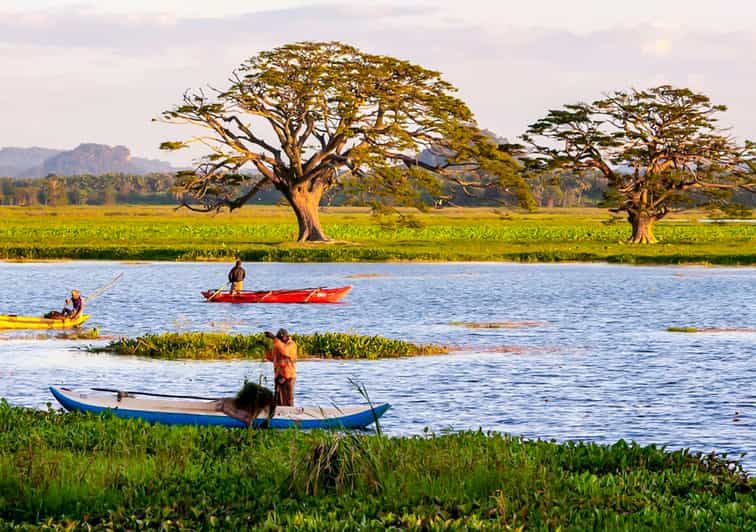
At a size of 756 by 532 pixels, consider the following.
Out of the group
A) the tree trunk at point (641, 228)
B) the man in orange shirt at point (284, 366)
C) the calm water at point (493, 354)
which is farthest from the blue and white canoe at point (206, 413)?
the tree trunk at point (641, 228)

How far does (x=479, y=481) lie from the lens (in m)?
14.7

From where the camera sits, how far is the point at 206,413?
20.1 m

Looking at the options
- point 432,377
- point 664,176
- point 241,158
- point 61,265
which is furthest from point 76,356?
point 664,176

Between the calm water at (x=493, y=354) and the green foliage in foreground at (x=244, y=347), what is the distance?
89 centimetres

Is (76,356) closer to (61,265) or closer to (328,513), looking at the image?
(328,513)

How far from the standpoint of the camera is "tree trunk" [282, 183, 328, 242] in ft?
285

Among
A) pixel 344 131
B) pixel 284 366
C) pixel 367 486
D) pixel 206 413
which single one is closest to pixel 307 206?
pixel 344 131

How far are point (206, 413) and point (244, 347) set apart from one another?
12.4 metres

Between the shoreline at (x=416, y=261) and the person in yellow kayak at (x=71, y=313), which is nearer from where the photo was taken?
the person in yellow kayak at (x=71, y=313)

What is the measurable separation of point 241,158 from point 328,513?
2842 inches

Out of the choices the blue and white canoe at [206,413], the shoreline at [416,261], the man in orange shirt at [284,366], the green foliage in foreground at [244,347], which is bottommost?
the shoreline at [416,261]

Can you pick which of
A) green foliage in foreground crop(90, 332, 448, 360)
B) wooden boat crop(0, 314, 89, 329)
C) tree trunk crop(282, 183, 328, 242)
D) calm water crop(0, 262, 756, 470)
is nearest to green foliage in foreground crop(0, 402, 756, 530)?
calm water crop(0, 262, 756, 470)

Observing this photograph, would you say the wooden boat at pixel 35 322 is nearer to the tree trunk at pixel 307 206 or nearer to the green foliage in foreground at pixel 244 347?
the green foliage in foreground at pixel 244 347

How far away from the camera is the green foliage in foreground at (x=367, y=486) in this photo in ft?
44.1
